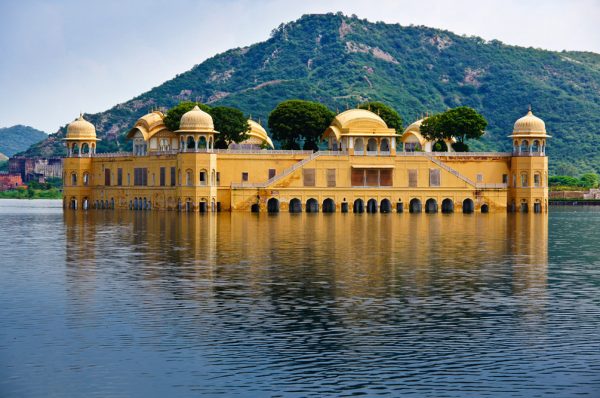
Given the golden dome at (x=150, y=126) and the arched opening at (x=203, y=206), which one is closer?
the arched opening at (x=203, y=206)

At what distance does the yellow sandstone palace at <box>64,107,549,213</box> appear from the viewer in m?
85.6

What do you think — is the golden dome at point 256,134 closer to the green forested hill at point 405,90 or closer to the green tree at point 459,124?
the green tree at point 459,124

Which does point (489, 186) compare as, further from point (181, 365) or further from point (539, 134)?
point (181, 365)

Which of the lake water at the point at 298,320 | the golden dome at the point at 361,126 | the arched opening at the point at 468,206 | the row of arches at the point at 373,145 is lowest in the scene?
the lake water at the point at 298,320

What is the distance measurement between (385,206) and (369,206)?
201 cm

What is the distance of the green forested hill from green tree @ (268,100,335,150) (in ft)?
176

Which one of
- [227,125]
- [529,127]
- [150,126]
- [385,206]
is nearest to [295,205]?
[385,206]

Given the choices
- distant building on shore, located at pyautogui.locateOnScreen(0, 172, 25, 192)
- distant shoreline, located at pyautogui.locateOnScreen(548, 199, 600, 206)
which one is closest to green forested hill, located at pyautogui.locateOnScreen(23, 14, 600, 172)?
distant building on shore, located at pyautogui.locateOnScreen(0, 172, 25, 192)

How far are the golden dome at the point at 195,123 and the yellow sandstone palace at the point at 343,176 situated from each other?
82 millimetres

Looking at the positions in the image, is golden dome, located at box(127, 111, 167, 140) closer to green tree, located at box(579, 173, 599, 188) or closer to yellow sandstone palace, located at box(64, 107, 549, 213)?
yellow sandstone palace, located at box(64, 107, 549, 213)

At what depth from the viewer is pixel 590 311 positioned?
25875 mm

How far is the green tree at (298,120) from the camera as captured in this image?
97062mm

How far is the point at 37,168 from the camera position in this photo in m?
182

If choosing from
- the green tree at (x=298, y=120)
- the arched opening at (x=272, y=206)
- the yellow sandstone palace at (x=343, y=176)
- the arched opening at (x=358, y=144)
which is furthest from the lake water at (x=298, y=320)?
the green tree at (x=298, y=120)
